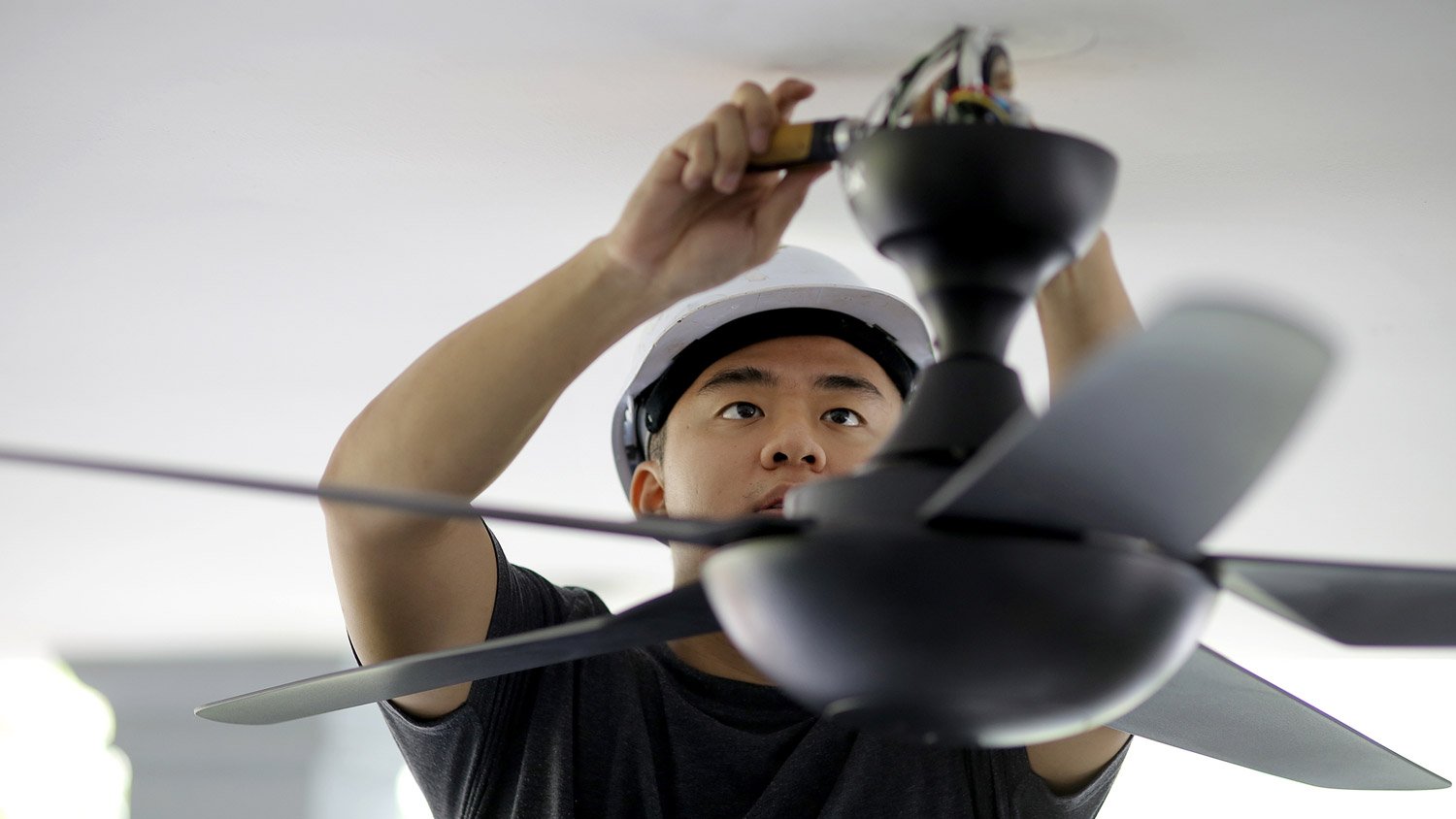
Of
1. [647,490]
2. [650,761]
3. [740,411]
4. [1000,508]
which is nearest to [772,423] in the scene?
[740,411]

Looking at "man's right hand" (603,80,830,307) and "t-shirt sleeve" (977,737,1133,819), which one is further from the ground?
"man's right hand" (603,80,830,307)

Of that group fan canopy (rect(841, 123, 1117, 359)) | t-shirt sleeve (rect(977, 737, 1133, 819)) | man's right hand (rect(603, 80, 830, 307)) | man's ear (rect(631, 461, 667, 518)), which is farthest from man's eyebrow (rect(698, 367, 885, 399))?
fan canopy (rect(841, 123, 1117, 359))

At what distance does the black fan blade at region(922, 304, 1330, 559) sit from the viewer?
2.03ft

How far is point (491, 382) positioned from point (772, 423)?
0.56 meters

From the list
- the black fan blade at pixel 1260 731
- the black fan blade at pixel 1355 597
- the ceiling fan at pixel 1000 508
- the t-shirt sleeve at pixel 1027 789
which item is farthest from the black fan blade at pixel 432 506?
the t-shirt sleeve at pixel 1027 789

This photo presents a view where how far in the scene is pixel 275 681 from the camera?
422cm

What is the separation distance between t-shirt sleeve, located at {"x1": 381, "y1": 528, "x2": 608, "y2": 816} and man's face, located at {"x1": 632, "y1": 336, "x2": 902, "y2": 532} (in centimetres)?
21

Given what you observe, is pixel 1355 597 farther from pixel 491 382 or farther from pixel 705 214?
pixel 491 382

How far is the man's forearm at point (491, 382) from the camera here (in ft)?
3.60

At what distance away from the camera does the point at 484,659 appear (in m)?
1.03

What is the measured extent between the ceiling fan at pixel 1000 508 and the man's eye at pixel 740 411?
73 cm

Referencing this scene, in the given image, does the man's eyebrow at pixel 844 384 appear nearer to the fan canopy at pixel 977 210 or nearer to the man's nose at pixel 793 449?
the man's nose at pixel 793 449

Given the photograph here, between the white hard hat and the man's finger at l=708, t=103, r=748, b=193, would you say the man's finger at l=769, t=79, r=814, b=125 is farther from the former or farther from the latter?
the white hard hat

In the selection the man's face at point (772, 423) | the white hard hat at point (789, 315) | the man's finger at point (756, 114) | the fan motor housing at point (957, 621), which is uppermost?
the white hard hat at point (789, 315)
